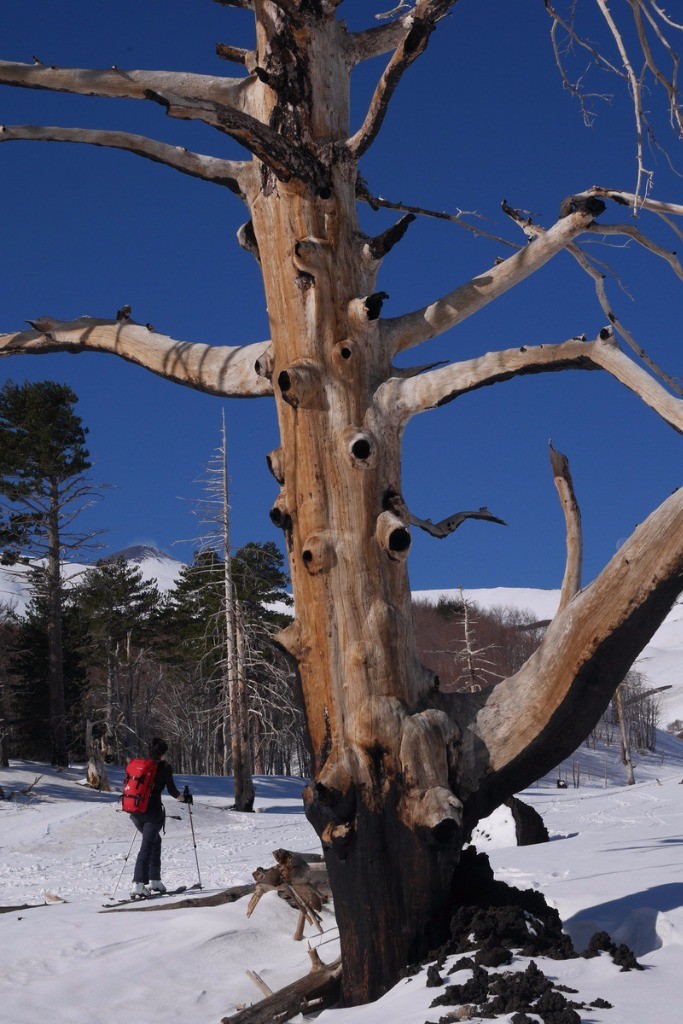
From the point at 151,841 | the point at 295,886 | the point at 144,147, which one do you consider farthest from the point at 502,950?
the point at 151,841

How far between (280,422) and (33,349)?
1.86 metres

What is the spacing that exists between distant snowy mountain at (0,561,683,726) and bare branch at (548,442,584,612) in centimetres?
2107

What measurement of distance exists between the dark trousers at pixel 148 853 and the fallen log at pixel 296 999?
4.02 m

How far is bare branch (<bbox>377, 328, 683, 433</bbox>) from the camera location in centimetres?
385

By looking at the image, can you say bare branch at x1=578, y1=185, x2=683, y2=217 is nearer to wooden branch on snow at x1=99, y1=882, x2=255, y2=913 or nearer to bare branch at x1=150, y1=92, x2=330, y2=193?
bare branch at x1=150, y1=92, x2=330, y2=193

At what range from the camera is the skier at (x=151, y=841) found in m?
7.40

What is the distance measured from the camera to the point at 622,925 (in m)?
3.90

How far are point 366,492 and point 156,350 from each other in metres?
1.65

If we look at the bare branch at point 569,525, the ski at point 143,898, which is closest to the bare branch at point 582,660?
the bare branch at point 569,525

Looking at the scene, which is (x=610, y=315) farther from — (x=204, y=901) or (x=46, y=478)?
(x=46, y=478)

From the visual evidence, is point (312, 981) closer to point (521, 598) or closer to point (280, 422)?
point (280, 422)

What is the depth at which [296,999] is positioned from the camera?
370 centimetres

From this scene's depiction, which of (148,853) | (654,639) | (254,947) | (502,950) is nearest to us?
(502,950)

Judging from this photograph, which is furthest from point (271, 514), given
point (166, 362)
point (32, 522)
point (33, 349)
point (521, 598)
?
point (521, 598)
